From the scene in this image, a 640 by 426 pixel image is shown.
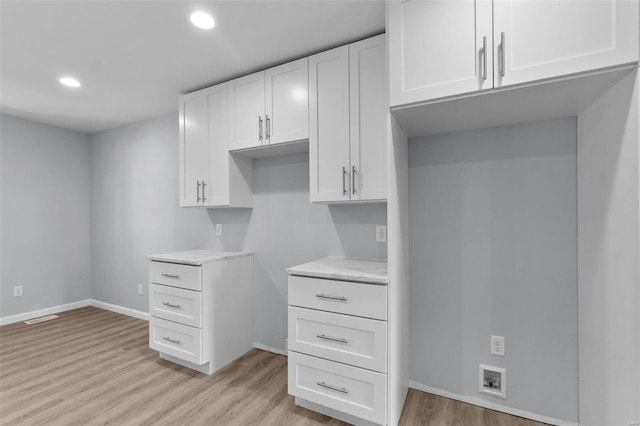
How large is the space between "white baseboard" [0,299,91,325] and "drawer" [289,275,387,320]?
3774mm

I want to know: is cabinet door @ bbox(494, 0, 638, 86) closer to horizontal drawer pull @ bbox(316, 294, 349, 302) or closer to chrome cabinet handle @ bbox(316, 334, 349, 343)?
horizontal drawer pull @ bbox(316, 294, 349, 302)

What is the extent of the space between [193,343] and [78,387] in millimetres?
797

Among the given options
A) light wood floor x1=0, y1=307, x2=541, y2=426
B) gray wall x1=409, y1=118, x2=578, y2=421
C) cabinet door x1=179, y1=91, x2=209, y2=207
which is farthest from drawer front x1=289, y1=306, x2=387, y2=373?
cabinet door x1=179, y1=91, x2=209, y2=207

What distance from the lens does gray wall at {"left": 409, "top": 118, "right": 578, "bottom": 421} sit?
1789mm

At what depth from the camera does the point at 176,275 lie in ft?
8.35

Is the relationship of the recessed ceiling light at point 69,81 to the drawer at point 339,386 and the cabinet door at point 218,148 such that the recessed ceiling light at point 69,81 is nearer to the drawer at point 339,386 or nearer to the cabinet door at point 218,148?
the cabinet door at point 218,148

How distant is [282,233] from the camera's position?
277cm

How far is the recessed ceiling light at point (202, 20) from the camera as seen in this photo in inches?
Result: 73.2

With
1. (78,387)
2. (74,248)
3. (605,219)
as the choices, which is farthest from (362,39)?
(74,248)

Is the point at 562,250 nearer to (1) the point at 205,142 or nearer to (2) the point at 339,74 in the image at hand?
(2) the point at 339,74

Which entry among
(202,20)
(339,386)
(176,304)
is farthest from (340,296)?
(202,20)

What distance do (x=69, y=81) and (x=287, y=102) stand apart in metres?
2.01

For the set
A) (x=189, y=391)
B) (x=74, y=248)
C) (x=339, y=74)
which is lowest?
(x=189, y=391)

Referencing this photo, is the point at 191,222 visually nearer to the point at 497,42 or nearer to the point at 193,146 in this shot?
the point at 193,146
